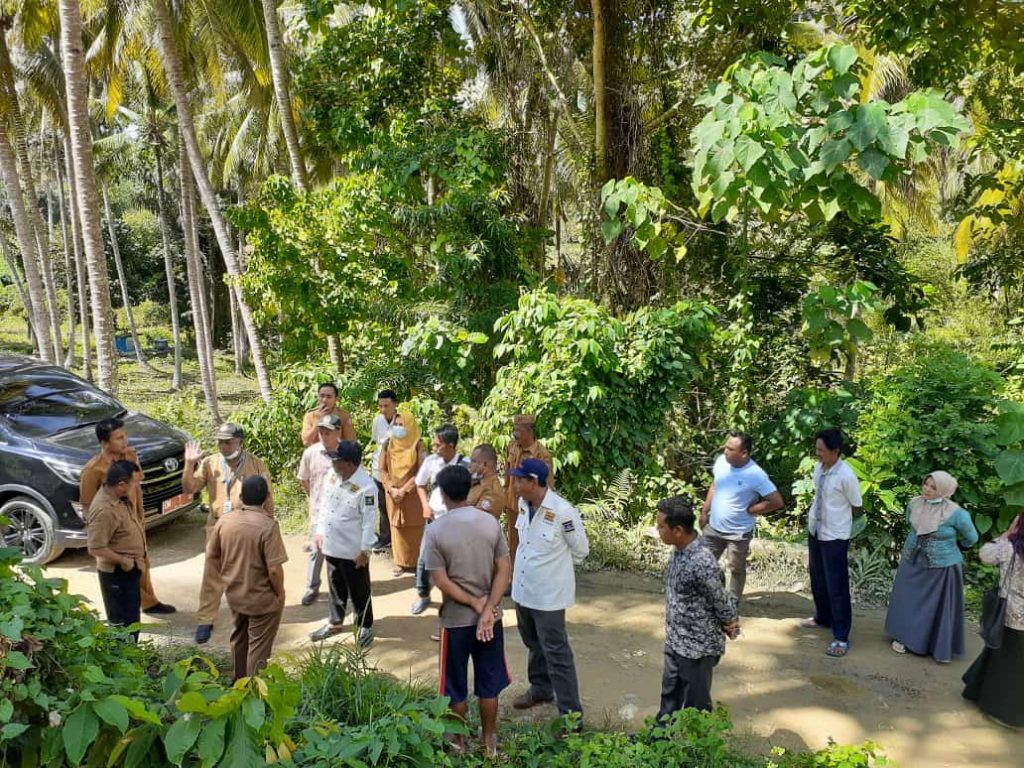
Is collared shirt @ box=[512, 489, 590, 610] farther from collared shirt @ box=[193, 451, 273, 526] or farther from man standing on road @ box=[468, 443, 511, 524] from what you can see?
collared shirt @ box=[193, 451, 273, 526]

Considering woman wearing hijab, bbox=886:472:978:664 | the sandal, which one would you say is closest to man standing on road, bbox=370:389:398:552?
the sandal

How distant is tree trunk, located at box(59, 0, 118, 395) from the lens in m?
8.41

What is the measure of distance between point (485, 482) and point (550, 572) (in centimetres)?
134

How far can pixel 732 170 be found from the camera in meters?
5.50

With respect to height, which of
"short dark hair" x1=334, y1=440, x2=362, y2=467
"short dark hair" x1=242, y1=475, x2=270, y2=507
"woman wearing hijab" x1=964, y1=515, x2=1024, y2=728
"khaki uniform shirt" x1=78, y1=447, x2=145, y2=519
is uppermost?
"short dark hair" x1=334, y1=440, x2=362, y2=467

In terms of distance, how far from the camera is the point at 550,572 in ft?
14.4

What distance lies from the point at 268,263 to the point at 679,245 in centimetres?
480

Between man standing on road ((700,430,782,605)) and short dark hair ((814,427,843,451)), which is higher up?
short dark hair ((814,427,843,451))

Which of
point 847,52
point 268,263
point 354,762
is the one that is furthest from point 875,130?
point 268,263

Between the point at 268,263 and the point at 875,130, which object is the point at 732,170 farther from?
the point at 268,263

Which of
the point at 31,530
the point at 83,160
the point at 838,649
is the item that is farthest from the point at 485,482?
the point at 83,160

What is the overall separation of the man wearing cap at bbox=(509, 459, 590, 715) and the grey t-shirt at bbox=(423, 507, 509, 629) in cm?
33

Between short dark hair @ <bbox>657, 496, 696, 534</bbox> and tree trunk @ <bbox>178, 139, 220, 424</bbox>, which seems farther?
tree trunk @ <bbox>178, 139, 220, 424</bbox>

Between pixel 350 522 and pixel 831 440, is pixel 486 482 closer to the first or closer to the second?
pixel 350 522
